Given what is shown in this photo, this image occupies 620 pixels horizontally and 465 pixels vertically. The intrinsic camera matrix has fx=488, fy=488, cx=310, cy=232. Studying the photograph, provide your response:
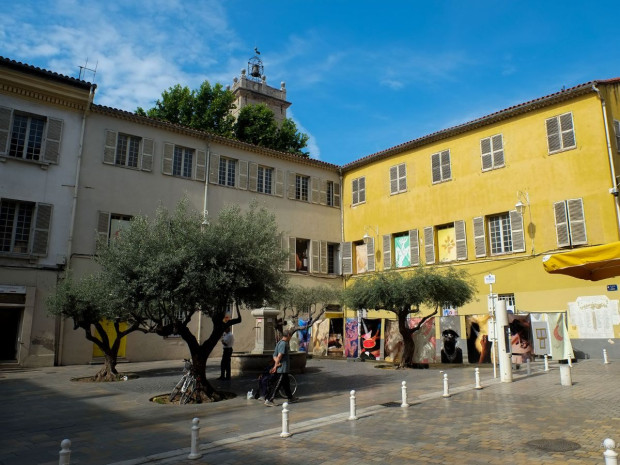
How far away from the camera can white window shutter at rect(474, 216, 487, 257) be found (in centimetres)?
2288

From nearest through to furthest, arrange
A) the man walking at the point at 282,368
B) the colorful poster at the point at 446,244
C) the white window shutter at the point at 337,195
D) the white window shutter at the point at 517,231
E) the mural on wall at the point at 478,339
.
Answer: the man walking at the point at 282,368
the mural on wall at the point at 478,339
the white window shutter at the point at 517,231
the colorful poster at the point at 446,244
the white window shutter at the point at 337,195

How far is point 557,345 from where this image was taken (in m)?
17.7

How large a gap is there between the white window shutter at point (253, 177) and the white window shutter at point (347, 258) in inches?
267

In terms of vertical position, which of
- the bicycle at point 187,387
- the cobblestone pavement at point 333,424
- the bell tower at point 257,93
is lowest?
the cobblestone pavement at point 333,424

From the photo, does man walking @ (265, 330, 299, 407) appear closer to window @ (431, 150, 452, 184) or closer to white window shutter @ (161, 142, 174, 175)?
white window shutter @ (161, 142, 174, 175)

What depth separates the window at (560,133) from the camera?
20578 mm

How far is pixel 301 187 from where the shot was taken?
2895cm

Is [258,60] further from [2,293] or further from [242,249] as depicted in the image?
[242,249]

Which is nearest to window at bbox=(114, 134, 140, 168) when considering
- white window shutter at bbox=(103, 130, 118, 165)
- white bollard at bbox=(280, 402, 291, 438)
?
white window shutter at bbox=(103, 130, 118, 165)

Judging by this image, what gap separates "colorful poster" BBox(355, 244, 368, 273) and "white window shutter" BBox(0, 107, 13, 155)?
729 inches

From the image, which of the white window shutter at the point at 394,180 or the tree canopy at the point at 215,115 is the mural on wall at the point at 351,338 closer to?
the white window shutter at the point at 394,180

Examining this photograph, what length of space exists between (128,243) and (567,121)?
60.5 ft

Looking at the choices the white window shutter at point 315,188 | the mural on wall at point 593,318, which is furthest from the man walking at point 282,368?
the white window shutter at point 315,188

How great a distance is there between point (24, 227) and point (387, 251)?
17560 mm
